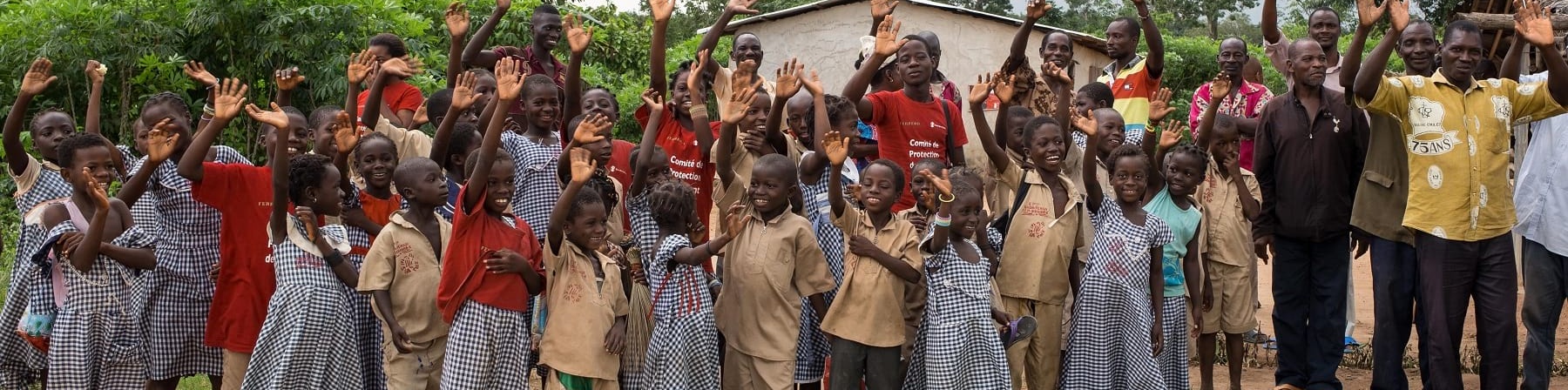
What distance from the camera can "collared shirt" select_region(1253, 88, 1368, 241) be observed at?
235 inches

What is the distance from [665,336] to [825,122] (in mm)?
1081

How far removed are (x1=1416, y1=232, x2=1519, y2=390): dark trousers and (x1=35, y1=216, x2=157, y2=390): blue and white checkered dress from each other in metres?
4.82

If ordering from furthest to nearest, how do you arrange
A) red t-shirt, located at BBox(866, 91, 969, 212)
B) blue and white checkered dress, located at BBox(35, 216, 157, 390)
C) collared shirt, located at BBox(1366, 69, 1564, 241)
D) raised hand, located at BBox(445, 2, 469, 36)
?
raised hand, located at BBox(445, 2, 469, 36) < red t-shirt, located at BBox(866, 91, 969, 212) < collared shirt, located at BBox(1366, 69, 1564, 241) < blue and white checkered dress, located at BBox(35, 216, 157, 390)

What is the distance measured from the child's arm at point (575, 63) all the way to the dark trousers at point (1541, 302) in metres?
3.89

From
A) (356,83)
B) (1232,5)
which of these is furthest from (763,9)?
(356,83)

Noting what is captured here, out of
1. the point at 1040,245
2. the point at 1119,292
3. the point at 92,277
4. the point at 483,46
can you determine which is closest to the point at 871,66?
the point at 1040,245

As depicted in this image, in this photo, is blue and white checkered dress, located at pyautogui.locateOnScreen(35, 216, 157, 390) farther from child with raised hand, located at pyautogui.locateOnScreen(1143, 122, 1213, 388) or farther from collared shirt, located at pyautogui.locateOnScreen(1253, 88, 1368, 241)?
collared shirt, located at pyautogui.locateOnScreen(1253, 88, 1368, 241)

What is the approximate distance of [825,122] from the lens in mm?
5566

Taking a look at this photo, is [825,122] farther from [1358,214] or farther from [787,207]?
[1358,214]

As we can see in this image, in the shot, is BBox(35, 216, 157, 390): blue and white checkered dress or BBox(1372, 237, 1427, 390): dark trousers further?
BBox(1372, 237, 1427, 390): dark trousers

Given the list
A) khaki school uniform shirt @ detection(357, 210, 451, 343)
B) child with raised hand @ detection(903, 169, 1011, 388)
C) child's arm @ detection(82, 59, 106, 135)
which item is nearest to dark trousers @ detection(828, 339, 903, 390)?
child with raised hand @ detection(903, 169, 1011, 388)

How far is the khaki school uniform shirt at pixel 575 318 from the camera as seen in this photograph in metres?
4.92

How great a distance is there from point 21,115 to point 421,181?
172 cm

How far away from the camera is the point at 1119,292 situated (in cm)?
555
